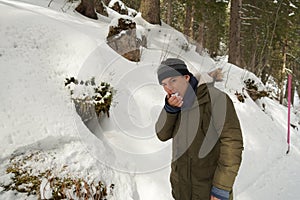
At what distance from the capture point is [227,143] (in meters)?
1.75

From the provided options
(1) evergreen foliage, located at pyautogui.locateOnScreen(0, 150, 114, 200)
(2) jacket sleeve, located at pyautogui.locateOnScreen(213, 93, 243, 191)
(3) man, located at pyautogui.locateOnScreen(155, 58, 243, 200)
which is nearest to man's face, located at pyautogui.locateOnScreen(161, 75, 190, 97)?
(3) man, located at pyautogui.locateOnScreen(155, 58, 243, 200)

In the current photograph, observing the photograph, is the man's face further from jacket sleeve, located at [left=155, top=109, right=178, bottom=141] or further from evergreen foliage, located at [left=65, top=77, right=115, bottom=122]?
evergreen foliage, located at [left=65, top=77, right=115, bottom=122]

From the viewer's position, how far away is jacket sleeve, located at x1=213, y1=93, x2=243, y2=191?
5.73 ft

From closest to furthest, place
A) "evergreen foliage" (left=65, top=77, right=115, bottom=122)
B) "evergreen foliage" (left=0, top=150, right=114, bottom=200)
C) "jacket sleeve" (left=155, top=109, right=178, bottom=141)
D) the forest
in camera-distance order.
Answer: "jacket sleeve" (left=155, top=109, right=178, bottom=141) → "evergreen foliage" (left=0, top=150, right=114, bottom=200) → "evergreen foliage" (left=65, top=77, right=115, bottom=122) → the forest

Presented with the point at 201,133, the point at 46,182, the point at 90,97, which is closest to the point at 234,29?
the point at 90,97

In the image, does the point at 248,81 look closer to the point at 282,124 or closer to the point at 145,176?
the point at 282,124

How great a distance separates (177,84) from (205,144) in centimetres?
51

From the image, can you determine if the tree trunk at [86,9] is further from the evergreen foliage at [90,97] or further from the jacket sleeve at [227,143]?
the jacket sleeve at [227,143]

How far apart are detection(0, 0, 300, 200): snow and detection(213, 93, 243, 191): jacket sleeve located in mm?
1477

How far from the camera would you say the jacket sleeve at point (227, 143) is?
1.75 metres

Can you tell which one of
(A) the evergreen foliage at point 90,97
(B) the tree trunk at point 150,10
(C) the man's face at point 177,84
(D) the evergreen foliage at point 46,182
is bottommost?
(D) the evergreen foliage at point 46,182

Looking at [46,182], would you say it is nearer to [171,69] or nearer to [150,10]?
[171,69]

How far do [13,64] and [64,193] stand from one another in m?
2.04

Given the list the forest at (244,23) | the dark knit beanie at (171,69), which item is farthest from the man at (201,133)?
the forest at (244,23)
